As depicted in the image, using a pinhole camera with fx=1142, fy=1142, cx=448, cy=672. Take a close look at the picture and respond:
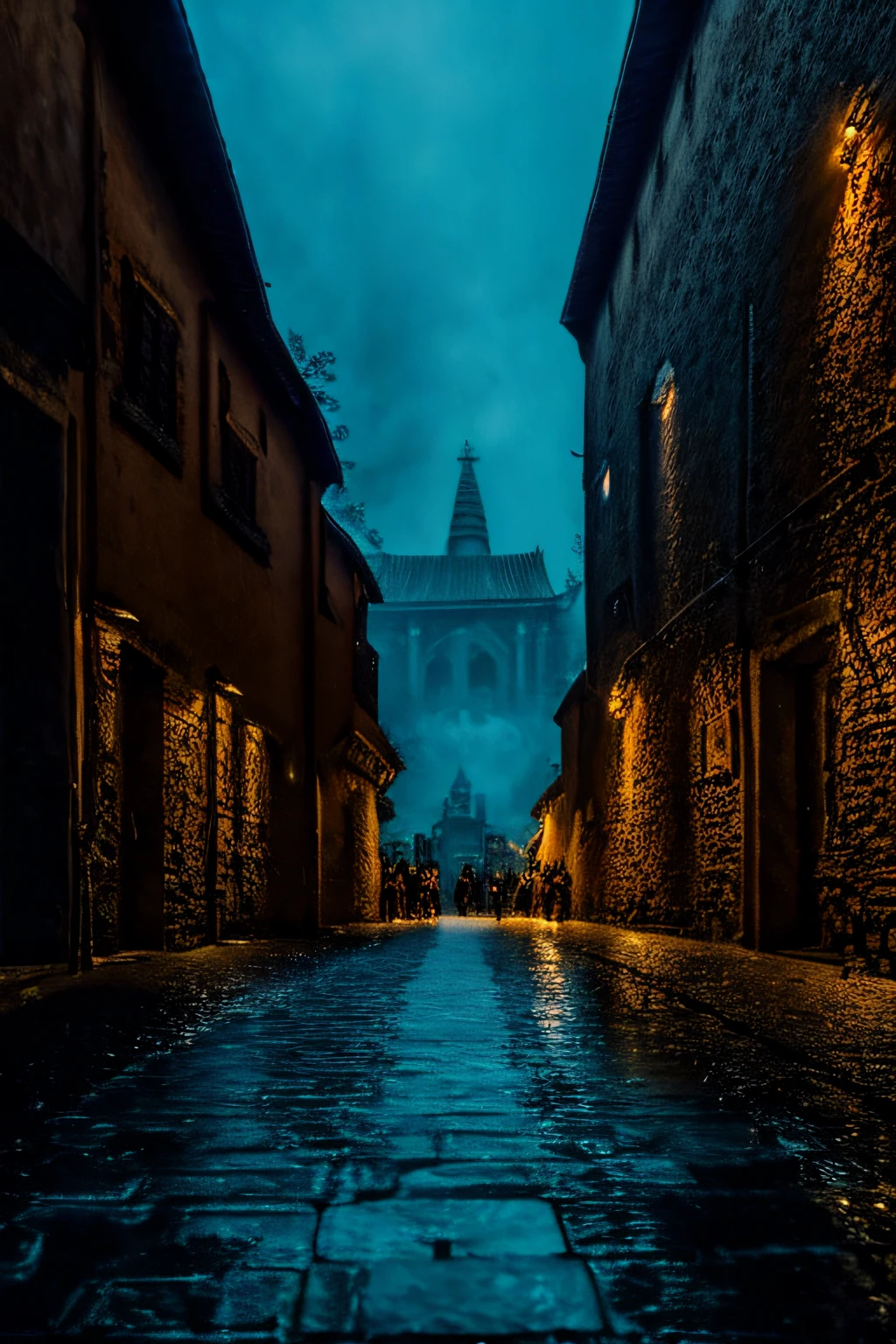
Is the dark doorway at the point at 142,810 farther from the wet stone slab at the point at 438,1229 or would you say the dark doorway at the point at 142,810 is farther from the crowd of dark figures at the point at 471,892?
the crowd of dark figures at the point at 471,892

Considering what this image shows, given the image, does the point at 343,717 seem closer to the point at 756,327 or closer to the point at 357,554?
the point at 357,554

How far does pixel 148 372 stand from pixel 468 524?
76.6m

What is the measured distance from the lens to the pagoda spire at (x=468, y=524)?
84750mm

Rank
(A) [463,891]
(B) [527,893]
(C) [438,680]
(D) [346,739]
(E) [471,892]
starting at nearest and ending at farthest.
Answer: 1. (D) [346,739]
2. (B) [527,893]
3. (A) [463,891]
4. (E) [471,892]
5. (C) [438,680]

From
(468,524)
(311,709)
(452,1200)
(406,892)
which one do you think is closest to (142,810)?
(311,709)

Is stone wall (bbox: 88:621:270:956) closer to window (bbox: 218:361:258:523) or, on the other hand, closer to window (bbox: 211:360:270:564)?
window (bbox: 211:360:270:564)

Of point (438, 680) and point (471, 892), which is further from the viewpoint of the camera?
point (438, 680)

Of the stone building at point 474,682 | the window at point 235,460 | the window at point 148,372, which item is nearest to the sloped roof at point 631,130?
the window at point 235,460

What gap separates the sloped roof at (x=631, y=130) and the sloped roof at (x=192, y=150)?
5.82m

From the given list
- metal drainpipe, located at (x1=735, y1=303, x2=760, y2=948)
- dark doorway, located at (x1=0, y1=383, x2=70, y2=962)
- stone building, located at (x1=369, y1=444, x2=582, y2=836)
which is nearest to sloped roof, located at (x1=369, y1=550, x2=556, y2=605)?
stone building, located at (x1=369, y1=444, x2=582, y2=836)

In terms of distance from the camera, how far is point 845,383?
27.4 ft

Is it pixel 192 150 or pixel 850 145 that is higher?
pixel 192 150

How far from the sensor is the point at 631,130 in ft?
51.7

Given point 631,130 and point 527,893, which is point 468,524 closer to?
point 527,893
